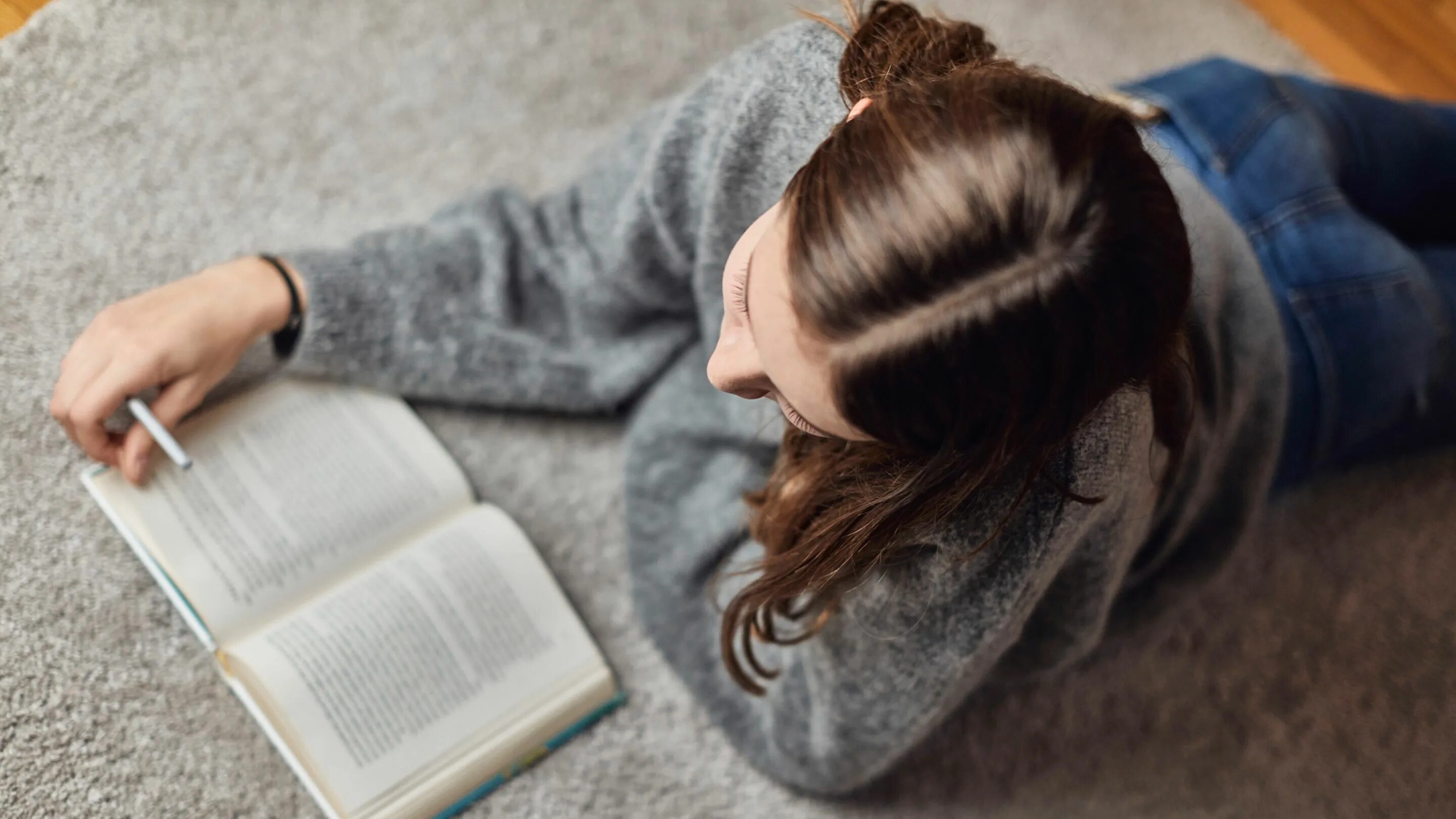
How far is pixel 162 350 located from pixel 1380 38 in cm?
135

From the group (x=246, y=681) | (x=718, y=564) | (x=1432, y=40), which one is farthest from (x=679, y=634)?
(x=1432, y=40)

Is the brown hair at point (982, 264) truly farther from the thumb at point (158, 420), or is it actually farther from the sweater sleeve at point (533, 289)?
the thumb at point (158, 420)

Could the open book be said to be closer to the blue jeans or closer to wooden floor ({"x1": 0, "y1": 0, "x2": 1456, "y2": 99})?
the blue jeans

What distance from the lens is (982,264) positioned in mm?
370

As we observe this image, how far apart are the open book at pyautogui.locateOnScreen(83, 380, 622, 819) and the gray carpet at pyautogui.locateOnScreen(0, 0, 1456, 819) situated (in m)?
0.05

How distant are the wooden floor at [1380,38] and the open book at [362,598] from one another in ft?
3.60

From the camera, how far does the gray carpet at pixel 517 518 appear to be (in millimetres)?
674

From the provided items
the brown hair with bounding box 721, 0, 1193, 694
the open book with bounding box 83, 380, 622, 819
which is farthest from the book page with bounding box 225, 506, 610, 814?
the brown hair with bounding box 721, 0, 1193, 694

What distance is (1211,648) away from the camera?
2.97ft

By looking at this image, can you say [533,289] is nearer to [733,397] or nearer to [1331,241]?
[733,397]

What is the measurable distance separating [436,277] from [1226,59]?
65 centimetres

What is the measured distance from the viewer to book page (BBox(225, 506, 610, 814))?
0.66 meters

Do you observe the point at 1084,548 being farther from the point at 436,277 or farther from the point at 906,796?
the point at 436,277

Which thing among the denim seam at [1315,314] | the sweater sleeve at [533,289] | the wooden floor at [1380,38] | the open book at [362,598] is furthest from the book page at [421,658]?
the wooden floor at [1380,38]
